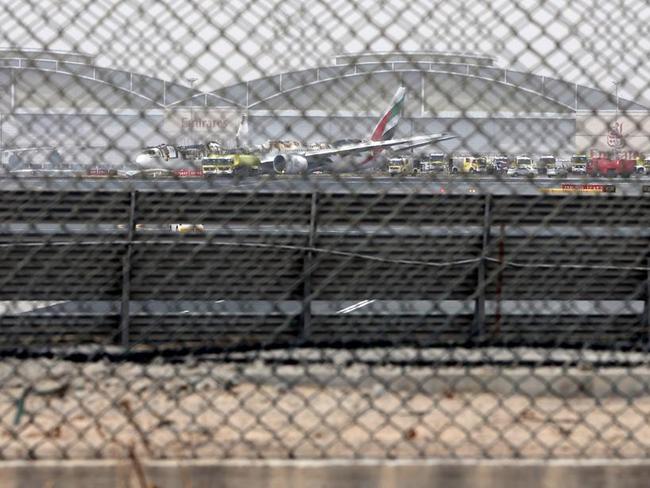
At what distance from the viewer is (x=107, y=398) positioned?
15.1ft

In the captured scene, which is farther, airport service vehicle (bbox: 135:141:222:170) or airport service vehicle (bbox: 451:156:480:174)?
airport service vehicle (bbox: 451:156:480:174)

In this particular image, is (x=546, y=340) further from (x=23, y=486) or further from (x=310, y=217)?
(x=23, y=486)

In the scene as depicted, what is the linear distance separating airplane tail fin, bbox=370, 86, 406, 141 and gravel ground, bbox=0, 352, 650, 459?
3.29ft

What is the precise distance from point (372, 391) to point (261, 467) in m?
1.91

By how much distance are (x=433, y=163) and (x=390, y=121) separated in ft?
0.94

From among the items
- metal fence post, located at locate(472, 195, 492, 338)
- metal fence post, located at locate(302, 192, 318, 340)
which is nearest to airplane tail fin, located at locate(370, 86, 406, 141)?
metal fence post, located at locate(472, 195, 492, 338)

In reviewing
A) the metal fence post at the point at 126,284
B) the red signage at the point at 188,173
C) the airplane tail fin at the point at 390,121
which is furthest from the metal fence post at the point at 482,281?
the red signage at the point at 188,173

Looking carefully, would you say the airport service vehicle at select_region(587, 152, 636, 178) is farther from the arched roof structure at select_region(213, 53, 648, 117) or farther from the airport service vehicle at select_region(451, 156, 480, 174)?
the airport service vehicle at select_region(451, 156, 480, 174)

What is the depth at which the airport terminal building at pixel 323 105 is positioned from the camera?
2.98 metres

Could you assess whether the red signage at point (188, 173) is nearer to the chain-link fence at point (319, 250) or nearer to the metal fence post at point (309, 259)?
the chain-link fence at point (319, 250)

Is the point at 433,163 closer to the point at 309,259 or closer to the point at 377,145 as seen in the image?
the point at 377,145

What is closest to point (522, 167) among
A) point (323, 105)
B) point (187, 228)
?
point (323, 105)

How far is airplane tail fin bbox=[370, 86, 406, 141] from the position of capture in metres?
2.95

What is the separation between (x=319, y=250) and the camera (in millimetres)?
4945
